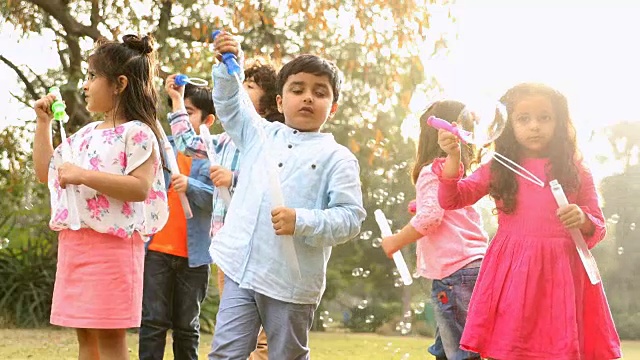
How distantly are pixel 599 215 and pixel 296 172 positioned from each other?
954 mm

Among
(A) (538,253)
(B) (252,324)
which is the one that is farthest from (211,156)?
(A) (538,253)

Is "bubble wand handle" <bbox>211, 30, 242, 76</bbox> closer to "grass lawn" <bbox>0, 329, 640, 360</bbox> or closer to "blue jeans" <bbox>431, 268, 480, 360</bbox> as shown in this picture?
"blue jeans" <bbox>431, 268, 480, 360</bbox>

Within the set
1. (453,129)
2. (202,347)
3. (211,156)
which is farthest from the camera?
(202,347)

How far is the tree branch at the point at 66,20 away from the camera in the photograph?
10703mm

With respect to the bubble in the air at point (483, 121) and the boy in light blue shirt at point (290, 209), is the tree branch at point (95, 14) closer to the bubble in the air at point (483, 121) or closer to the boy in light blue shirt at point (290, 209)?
the boy in light blue shirt at point (290, 209)

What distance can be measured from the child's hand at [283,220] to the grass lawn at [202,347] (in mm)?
4599

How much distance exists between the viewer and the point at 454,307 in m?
4.04

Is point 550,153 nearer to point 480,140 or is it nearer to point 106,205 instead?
point 480,140

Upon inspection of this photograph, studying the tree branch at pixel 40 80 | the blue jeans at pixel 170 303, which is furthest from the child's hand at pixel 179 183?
the tree branch at pixel 40 80

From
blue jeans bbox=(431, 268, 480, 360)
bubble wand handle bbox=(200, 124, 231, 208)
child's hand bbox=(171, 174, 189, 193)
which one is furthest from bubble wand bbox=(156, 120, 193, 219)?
blue jeans bbox=(431, 268, 480, 360)

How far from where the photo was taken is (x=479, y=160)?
3.99m

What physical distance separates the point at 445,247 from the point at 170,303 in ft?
4.13

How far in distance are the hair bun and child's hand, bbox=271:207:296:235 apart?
0.97 metres

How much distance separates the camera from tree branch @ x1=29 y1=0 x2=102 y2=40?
1070 centimetres
